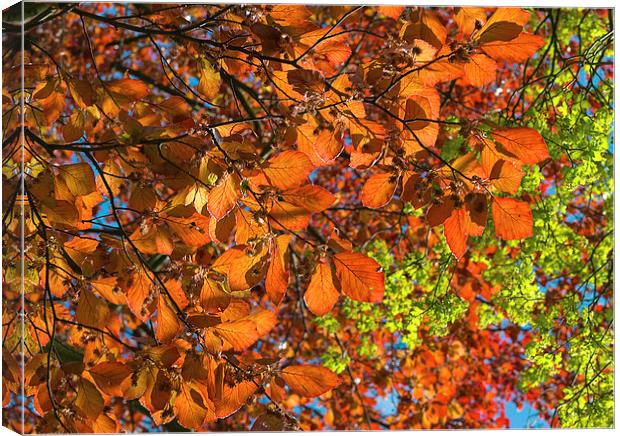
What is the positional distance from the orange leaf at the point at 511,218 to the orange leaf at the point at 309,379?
530mm

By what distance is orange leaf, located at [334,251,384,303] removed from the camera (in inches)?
54.2

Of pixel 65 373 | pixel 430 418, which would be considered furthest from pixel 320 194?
pixel 430 418

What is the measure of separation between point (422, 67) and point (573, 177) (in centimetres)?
100

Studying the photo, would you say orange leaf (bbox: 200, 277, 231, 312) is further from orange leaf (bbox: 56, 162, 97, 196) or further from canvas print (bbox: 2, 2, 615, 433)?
orange leaf (bbox: 56, 162, 97, 196)

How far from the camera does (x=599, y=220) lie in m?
3.42

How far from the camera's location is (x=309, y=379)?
1469 mm

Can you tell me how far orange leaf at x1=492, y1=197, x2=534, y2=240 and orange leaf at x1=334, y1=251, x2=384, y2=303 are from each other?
0.33 metres

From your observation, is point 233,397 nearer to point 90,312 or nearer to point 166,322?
point 166,322

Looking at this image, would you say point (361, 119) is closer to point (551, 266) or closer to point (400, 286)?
point (400, 286)

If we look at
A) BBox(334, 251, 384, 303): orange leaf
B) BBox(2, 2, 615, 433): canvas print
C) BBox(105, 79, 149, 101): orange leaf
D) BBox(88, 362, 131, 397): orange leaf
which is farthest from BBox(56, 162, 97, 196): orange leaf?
BBox(334, 251, 384, 303): orange leaf

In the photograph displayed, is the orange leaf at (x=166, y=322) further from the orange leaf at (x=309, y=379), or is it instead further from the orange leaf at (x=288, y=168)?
the orange leaf at (x=288, y=168)

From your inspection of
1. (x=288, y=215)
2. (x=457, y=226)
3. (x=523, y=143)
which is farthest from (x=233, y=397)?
(x=523, y=143)

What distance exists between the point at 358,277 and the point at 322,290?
0.30 ft

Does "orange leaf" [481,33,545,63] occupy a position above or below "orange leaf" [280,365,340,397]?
above
